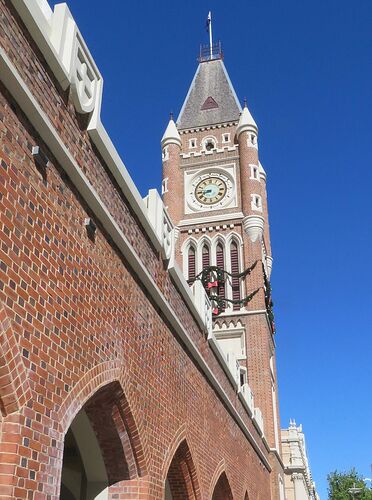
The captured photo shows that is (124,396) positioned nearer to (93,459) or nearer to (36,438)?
(93,459)

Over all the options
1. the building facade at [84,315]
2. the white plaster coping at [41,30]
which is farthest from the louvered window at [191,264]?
the white plaster coping at [41,30]

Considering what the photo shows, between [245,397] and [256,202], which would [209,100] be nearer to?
[256,202]

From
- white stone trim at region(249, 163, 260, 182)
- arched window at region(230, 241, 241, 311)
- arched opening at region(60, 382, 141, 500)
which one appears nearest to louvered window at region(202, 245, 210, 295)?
arched window at region(230, 241, 241, 311)

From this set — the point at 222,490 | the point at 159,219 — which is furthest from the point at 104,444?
the point at 222,490

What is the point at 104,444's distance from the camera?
25.0 feet

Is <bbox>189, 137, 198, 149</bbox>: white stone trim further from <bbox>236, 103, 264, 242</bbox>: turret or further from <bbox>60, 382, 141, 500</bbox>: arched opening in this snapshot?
<bbox>60, 382, 141, 500</bbox>: arched opening

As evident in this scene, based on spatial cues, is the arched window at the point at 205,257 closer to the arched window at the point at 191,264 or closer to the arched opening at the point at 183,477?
the arched window at the point at 191,264

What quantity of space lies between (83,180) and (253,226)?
88.2 feet

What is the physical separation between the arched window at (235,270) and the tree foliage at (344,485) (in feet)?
106

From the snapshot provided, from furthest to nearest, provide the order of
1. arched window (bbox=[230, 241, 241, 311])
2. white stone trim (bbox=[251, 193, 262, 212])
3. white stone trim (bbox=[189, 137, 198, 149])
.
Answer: white stone trim (bbox=[189, 137, 198, 149]) → white stone trim (bbox=[251, 193, 262, 212]) → arched window (bbox=[230, 241, 241, 311])

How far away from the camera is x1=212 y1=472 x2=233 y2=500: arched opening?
1422 centimetres

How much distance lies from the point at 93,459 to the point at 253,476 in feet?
42.8

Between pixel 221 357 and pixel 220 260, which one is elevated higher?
pixel 220 260

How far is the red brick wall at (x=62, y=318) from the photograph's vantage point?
4.65 meters
